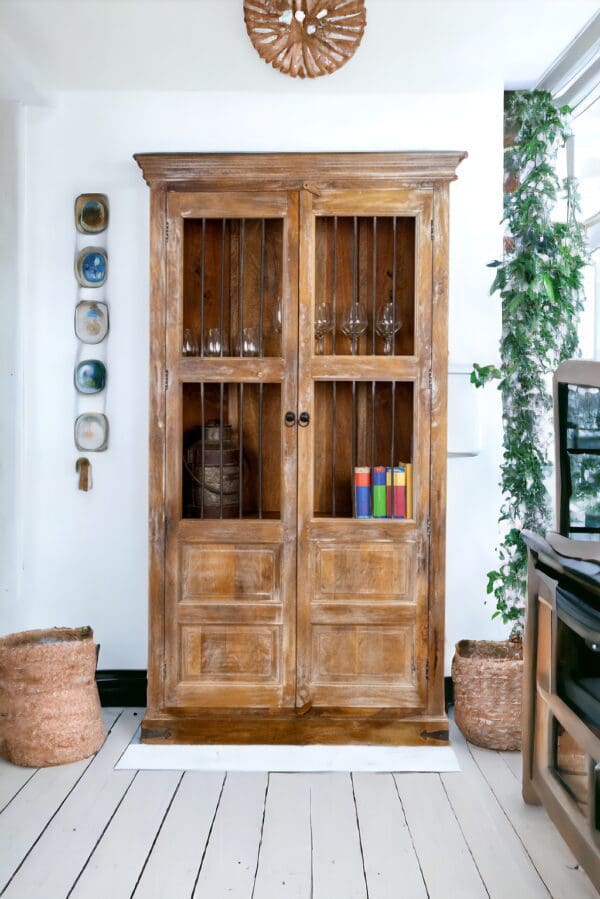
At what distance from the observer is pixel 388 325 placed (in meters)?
3.36

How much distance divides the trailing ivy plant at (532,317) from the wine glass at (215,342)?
1.11m

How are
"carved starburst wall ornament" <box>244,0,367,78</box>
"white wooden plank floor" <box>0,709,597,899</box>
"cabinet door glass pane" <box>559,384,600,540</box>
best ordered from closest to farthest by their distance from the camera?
"white wooden plank floor" <box>0,709,597,899</box> → "cabinet door glass pane" <box>559,384,600,540</box> → "carved starburst wall ornament" <box>244,0,367,78</box>

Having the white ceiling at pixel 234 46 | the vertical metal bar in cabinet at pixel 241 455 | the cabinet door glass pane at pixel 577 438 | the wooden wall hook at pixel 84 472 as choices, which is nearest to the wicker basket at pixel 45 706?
the wooden wall hook at pixel 84 472

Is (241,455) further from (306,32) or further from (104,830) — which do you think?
(306,32)

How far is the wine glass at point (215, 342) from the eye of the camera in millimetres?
3363

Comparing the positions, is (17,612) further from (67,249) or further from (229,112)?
(229,112)

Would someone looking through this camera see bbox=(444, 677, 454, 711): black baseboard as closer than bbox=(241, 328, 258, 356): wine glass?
No

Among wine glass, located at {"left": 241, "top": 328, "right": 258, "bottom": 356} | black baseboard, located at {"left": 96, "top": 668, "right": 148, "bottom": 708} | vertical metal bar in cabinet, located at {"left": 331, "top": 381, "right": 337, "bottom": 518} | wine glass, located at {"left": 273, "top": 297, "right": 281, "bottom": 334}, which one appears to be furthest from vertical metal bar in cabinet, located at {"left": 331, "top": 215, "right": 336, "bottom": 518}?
black baseboard, located at {"left": 96, "top": 668, "right": 148, "bottom": 708}

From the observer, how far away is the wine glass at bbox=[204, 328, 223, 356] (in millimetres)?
3363

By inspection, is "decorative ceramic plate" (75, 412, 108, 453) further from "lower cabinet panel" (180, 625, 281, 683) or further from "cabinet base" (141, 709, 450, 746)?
"cabinet base" (141, 709, 450, 746)

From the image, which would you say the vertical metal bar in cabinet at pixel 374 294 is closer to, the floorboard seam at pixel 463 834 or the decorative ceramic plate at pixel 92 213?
the decorative ceramic plate at pixel 92 213

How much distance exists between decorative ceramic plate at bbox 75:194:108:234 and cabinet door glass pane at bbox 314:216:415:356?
991mm

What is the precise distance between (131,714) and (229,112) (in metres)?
2.79

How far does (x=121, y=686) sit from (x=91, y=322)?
5.58ft
